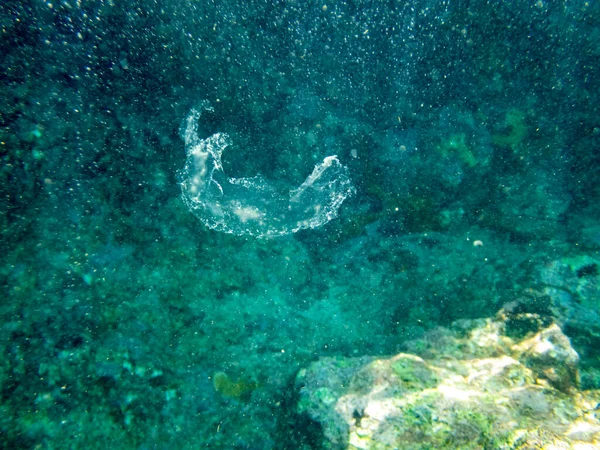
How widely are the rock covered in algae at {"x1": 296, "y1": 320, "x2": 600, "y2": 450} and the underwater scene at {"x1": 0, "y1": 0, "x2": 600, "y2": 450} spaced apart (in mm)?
52

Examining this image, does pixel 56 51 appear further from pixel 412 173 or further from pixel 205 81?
pixel 412 173

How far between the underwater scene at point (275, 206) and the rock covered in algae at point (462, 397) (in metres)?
0.05

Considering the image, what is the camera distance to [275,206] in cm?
443

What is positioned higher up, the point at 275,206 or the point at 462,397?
the point at 275,206

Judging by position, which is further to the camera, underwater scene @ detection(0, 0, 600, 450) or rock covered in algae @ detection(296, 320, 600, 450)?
underwater scene @ detection(0, 0, 600, 450)

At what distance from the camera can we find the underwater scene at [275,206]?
3.75 meters

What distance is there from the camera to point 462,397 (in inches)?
115

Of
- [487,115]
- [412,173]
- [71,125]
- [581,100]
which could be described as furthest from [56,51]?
[581,100]

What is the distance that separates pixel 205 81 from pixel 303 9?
152 centimetres

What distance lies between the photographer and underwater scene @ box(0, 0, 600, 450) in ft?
12.3

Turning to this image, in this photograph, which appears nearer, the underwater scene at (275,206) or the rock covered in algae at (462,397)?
the rock covered in algae at (462,397)

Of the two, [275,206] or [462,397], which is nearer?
[462,397]

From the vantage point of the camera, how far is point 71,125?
13.1 ft

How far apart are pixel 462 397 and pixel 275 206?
299cm
